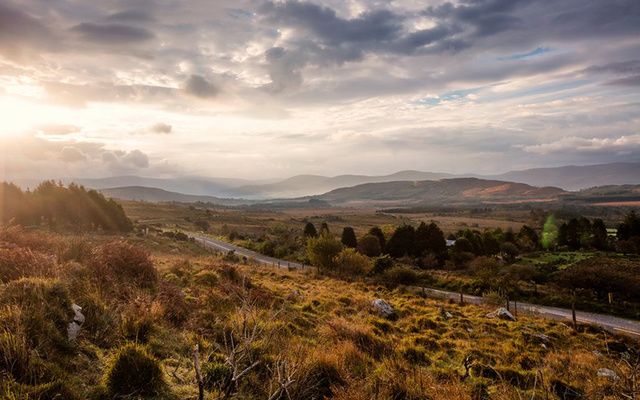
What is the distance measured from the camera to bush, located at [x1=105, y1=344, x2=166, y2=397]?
21.2 feet

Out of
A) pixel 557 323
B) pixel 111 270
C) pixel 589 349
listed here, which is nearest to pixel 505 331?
pixel 589 349

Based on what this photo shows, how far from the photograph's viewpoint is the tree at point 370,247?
201 feet

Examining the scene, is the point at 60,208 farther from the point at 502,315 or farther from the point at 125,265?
the point at 502,315

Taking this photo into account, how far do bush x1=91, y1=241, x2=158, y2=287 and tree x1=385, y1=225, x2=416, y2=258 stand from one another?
2007 inches

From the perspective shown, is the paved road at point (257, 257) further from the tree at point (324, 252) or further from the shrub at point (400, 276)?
the shrub at point (400, 276)

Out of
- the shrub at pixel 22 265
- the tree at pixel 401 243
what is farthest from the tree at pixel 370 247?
the shrub at pixel 22 265

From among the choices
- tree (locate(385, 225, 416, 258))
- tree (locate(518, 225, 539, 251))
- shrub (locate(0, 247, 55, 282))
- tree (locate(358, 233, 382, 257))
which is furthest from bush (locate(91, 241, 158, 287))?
tree (locate(518, 225, 539, 251))

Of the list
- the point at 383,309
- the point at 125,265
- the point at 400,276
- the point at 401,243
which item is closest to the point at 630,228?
the point at 401,243

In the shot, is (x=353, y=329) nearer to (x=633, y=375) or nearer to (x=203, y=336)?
(x=203, y=336)

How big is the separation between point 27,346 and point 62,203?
2803 inches

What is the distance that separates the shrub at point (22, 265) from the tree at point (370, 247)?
52.4 meters

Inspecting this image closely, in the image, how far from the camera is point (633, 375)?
15.7 ft

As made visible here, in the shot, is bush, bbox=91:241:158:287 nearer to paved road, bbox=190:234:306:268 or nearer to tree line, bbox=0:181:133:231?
paved road, bbox=190:234:306:268

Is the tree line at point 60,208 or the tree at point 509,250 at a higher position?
the tree line at point 60,208
